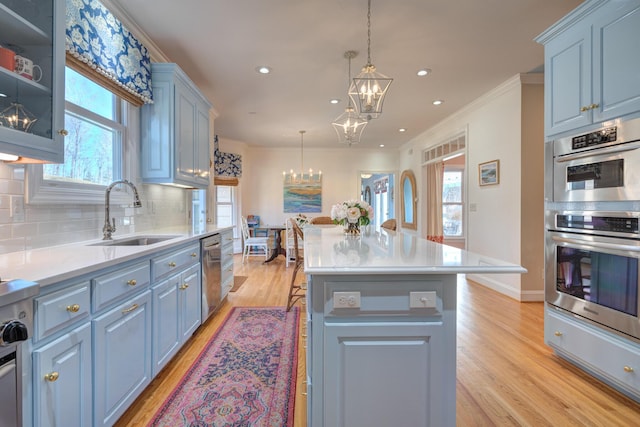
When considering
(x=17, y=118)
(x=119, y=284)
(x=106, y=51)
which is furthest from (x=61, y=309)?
(x=106, y=51)

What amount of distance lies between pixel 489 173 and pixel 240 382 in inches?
157

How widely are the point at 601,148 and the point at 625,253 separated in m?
0.64

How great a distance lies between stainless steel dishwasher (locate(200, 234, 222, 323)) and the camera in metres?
2.63

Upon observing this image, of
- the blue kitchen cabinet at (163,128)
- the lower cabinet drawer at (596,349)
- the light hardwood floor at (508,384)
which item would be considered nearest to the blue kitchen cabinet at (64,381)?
the light hardwood floor at (508,384)

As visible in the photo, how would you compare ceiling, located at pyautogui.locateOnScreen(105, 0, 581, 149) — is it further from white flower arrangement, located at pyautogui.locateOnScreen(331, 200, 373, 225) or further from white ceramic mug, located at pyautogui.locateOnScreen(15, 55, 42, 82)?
white flower arrangement, located at pyautogui.locateOnScreen(331, 200, 373, 225)

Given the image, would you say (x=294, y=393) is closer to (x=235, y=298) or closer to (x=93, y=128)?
(x=235, y=298)

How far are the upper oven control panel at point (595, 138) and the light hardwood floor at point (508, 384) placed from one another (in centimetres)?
155

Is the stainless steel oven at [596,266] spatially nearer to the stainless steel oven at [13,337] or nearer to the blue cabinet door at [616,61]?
the blue cabinet door at [616,61]

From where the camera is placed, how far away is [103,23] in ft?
6.56

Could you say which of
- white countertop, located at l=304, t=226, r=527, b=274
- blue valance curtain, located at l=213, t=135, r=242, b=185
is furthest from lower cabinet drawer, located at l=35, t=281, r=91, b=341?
blue valance curtain, located at l=213, t=135, r=242, b=185

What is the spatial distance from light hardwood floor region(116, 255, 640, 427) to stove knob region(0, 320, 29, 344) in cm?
103

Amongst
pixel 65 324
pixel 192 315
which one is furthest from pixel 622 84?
pixel 192 315

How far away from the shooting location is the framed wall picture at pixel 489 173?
3.94 m

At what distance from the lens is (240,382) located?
1914mm
